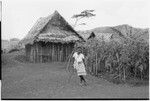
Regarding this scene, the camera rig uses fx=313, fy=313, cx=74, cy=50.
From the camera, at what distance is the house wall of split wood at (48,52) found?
95.2 feet

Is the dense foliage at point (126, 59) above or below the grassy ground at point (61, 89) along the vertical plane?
above

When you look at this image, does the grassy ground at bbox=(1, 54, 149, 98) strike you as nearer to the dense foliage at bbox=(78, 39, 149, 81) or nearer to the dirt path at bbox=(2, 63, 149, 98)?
the dirt path at bbox=(2, 63, 149, 98)

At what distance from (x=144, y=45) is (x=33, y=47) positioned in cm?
1512

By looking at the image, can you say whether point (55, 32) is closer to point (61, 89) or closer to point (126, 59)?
point (126, 59)

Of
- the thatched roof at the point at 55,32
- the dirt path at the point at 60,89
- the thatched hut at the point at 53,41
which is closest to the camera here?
the dirt path at the point at 60,89

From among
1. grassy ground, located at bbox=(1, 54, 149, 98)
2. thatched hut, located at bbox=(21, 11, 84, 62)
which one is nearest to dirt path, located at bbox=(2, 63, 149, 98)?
grassy ground, located at bbox=(1, 54, 149, 98)

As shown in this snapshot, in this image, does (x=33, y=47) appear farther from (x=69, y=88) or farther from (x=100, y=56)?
(x=69, y=88)

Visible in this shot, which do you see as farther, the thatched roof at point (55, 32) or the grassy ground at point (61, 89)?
the thatched roof at point (55, 32)

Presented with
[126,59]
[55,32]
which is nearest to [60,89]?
[126,59]

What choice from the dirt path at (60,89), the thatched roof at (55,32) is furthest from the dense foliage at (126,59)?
the thatched roof at (55,32)

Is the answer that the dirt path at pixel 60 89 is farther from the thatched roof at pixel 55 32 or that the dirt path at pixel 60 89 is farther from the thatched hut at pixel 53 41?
the thatched hut at pixel 53 41

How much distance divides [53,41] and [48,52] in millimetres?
1600

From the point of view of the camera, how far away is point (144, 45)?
54.6ft

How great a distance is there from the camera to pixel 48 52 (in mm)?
29312
